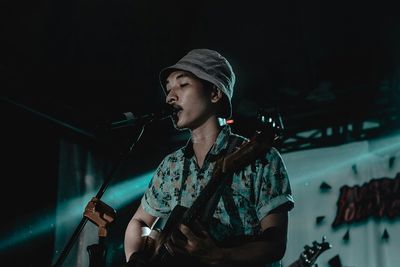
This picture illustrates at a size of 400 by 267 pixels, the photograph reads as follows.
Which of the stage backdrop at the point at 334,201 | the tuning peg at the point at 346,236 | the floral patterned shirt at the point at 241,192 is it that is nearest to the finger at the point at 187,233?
the floral patterned shirt at the point at 241,192

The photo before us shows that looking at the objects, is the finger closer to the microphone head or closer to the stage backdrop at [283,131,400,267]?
the microphone head

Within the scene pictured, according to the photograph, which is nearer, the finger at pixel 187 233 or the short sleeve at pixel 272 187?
the finger at pixel 187 233

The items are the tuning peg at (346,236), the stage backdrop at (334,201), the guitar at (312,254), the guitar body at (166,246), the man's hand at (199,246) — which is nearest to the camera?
the man's hand at (199,246)

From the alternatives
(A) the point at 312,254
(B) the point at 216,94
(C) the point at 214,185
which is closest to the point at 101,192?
(C) the point at 214,185

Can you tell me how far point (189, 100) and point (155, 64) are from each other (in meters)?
4.15

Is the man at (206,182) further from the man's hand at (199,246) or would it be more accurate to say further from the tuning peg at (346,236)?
the tuning peg at (346,236)

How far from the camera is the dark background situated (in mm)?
5723

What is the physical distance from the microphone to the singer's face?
103 millimetres

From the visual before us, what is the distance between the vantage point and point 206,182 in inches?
99.5

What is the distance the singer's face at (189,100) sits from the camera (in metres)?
2.72

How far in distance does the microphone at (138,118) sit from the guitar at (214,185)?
489 mm

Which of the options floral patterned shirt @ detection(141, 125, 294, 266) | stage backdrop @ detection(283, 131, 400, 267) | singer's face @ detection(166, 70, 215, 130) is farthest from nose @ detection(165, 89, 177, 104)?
stage backdrop @ detection(283, 131, 400, 267)

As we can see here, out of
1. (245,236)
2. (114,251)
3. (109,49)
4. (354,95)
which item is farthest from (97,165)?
(245,236)

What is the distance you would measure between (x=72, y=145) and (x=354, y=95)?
13.2 feet
